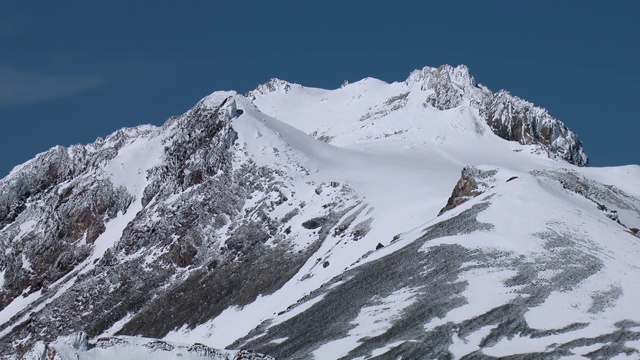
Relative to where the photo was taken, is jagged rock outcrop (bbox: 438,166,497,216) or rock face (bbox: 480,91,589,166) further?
rock face (bbox: 480,91,589,166)

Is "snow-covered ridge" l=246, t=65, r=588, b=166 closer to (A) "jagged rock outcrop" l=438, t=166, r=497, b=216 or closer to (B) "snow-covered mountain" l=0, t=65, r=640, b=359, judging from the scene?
(B) "snow-covered mountain" l=0, t=65, r=640, b=359

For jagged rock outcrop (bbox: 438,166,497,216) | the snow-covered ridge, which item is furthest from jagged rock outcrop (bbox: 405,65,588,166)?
jagged rock outcrop (bbox: 438,166,497,216)

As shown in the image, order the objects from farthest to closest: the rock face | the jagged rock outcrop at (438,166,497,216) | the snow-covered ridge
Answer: the snow-covered ridge, the rock face, the jagged rock outcrop at (438,166,497,216)

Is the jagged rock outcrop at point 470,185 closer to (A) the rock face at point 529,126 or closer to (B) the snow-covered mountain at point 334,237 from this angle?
(B) the snow-covered mountain at point 334,237

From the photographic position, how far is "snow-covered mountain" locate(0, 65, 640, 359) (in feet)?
216

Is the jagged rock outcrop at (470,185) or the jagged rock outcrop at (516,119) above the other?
the jagged rock outcrop at (516,119)

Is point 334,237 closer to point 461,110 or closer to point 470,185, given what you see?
point 470,185

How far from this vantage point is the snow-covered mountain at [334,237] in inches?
2594

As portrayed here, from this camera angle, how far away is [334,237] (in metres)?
111

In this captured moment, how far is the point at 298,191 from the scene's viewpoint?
127 m

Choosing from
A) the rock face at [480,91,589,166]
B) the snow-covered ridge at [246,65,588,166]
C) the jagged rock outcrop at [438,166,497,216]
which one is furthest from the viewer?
the snow-covered ridge at [246,65,588,166]

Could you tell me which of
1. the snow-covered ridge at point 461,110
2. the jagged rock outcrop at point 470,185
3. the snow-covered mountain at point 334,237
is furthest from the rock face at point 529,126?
the jagged rock outcrop at point 470,185

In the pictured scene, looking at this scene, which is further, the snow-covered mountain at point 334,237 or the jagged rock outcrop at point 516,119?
the jagged rock outcrop at point 516,119

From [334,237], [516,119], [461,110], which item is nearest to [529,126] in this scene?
[516,119]
